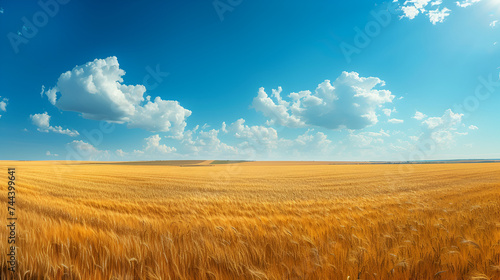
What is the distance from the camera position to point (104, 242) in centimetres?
286

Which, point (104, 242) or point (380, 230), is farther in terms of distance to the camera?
point (380, 230)

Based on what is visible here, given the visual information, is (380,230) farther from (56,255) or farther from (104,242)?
(56,255)

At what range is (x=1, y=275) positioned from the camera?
2191 millimetres

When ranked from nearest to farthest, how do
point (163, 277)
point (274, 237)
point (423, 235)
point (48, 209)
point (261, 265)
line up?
point (163, 277), point (261, 265), point (274, 237), point (423, 235), point (48, 209)

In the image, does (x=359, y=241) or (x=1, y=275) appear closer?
(x=1, y=275)

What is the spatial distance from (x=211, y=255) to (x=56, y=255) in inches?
70.3

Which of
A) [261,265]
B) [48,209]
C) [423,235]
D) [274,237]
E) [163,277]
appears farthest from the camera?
[48,209]

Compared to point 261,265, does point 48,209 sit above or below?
below

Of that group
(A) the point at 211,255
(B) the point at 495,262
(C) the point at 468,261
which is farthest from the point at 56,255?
(B) the point at 495,262

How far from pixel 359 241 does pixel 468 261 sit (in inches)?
43.1

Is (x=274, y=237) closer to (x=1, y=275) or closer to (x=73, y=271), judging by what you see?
(x=73, y=271)

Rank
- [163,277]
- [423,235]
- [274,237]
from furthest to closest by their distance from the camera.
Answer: [423,235] → [274,237] → [163,277]

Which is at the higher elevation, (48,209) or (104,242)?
(104,242)

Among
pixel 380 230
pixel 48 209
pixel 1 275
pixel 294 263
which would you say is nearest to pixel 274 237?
pixel 294 263
